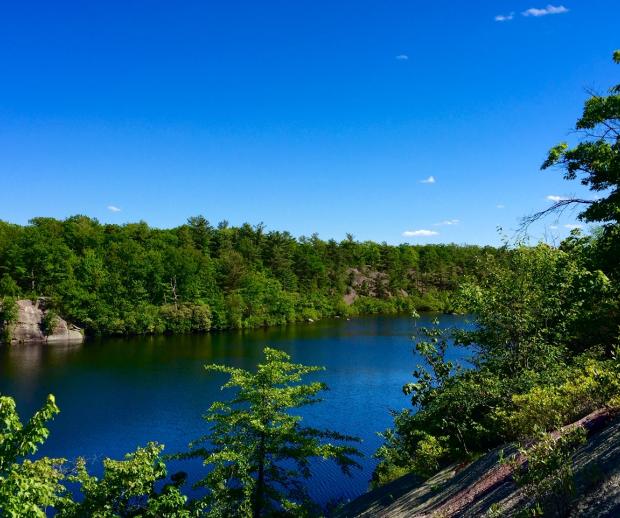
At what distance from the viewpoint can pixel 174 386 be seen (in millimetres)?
39094

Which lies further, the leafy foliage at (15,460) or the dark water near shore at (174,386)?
the dark water near shore at (174,386)

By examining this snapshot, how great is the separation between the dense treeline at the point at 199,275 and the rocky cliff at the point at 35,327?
2789mm

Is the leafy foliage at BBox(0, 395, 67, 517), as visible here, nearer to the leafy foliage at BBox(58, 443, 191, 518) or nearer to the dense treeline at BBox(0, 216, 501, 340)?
the leafy foliage at BBox(58, 443, 191, 518)

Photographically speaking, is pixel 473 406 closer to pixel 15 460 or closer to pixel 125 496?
pixel 125 496

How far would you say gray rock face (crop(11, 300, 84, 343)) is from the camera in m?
64.8

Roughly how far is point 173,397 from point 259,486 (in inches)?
933

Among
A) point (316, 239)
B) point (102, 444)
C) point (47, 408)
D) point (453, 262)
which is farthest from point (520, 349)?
point (453, 262)

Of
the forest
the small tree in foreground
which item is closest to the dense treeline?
the forest

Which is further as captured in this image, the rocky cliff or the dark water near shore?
the rocky cliff

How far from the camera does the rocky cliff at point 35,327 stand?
212 feet

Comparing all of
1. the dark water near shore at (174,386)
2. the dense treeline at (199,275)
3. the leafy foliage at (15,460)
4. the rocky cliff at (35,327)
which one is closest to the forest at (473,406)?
the leafy foliage at (15,460)

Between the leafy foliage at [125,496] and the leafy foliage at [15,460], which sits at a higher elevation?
the leafy foliage at [15,460]

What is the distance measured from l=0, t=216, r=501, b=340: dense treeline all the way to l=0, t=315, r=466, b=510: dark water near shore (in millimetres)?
9399

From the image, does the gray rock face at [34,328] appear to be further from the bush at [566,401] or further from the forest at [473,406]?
the bush at [566,401]
